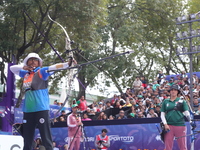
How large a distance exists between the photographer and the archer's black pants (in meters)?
7.56

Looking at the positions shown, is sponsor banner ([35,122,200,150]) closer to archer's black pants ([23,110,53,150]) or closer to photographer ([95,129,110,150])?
photographer ([95,129,110,150])

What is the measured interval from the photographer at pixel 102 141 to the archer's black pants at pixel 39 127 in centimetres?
756

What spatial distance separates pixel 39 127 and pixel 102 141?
775cm

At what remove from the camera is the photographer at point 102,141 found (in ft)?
44.5

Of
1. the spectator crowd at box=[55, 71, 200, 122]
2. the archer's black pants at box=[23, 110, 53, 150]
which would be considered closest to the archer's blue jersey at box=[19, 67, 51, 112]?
the archer's black pants at box=[23, 110, 53, 150]

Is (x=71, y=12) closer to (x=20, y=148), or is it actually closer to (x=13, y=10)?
(x=13, y=10)

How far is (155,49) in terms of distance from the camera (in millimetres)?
34406

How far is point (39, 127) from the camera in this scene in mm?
6117

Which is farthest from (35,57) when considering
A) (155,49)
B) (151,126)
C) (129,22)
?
(155,49)

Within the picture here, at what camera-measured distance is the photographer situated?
13555 millimetres

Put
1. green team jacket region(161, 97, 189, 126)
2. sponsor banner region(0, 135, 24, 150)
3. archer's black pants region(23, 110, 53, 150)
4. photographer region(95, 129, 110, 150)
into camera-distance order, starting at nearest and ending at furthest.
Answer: sponsor banner region(0, 135, 24, 150) < archer's black pants region(23, 110, 53, 150) < green team jacket region(161, 97, 189, 126) < photographer region(95, 129, 110, 150)

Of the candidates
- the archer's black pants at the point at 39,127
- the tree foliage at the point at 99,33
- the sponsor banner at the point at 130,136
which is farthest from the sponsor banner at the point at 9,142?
the sponsor banner at the point at 130,136

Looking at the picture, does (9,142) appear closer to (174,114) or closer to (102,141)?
(174,114)

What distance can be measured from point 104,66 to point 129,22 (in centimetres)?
516
